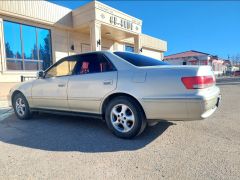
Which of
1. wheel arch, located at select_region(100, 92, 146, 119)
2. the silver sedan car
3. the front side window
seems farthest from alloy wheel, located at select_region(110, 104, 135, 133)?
the front side window

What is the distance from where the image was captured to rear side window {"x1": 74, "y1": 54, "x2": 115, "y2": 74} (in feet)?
12.6

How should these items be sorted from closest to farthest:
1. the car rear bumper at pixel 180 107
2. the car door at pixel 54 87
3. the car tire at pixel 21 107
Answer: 1. the car rear bumper at pixel 180 107
2. the car door at pixel 54 87
3. the car tire at pixel 21 107

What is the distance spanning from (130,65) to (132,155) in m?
1.58

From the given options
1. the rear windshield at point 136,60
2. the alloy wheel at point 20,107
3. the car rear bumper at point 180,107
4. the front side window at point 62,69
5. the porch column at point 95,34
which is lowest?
the alloy wheel at point 20,107

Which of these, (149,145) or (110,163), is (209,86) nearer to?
(149,145)

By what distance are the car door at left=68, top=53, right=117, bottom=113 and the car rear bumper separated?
821 millimetres

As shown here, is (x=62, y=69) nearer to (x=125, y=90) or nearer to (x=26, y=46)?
(x=125, y=90)

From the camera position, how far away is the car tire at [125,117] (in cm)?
336

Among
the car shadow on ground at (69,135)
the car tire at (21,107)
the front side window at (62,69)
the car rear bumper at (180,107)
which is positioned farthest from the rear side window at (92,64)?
the car tire at (21,107)

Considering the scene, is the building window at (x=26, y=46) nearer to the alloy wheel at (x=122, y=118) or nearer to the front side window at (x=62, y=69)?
the front side window at (x=62, y=69)

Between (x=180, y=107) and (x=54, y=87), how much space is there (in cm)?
294

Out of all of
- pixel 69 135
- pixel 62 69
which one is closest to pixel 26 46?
pixel 62 69

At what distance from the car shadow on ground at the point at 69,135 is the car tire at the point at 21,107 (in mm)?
186

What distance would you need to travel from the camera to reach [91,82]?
3.87 m
